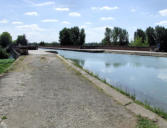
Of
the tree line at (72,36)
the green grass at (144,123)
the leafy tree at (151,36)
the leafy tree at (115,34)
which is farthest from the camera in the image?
the leafy tree at (115,34)

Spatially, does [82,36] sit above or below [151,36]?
above

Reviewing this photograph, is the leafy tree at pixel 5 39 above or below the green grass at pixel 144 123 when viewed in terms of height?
above

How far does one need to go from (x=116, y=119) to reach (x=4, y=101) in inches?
66.3

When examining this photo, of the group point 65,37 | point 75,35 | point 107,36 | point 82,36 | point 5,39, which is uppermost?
point 75,35

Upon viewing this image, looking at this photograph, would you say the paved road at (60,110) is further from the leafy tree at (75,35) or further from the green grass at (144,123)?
the leafy tree at (75,35)

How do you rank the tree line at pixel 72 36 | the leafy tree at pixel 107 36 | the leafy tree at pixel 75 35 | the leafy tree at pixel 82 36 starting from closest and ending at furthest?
the tree line at pixel 72 36
the leafy tree at pixel 107 36
the leafy tree at pixel 75 35
the leafy tree at pixel 82 36

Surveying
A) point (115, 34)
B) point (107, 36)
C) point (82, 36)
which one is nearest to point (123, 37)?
point (115, 34)

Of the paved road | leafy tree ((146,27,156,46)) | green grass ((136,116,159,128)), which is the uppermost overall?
leafy tree ((146,27,156,46))

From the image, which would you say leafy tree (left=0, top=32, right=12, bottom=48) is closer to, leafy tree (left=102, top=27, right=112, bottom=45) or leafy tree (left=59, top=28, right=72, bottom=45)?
leafy tree (left=59, top=28, right=72, bottom=45)

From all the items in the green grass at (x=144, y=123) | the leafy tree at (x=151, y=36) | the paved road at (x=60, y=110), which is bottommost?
the green grass at (x=144, y=123)

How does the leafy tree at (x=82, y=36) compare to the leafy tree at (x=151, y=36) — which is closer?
the leafy tree at (x=151, y=36)

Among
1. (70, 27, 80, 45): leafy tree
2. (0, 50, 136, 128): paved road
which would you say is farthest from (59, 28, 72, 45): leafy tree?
(0, 50, 136, 128): paved road

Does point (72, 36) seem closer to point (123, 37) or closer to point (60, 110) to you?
point (123, 37)

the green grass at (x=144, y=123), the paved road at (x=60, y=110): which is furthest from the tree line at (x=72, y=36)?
the green grass at (x=144, y=123)
